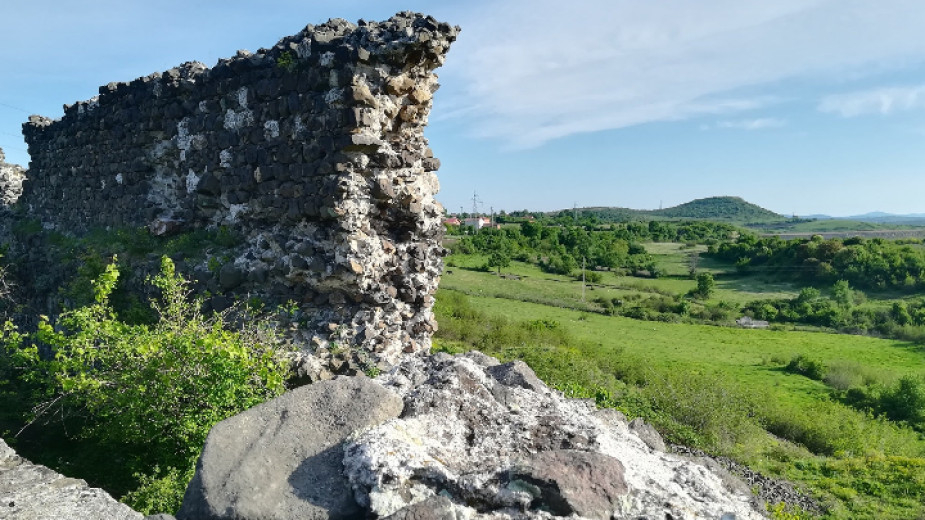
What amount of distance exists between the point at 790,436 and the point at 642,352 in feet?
50.7

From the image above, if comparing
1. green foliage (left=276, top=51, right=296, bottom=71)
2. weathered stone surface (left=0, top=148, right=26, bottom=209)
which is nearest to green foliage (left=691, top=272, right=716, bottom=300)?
weathered stone surface (left=0, top=148, right=26, bottom=209)

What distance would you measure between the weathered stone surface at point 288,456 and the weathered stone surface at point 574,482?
1.00 meters

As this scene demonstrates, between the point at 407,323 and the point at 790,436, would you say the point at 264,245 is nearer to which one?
the point at 407,323

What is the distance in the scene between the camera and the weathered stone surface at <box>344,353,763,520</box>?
124 inches

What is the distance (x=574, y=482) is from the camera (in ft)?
10.4

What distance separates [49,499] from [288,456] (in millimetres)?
1330

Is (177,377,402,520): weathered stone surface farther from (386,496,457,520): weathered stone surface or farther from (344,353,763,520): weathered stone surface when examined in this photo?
(386,496,457,520): weathered stone surface

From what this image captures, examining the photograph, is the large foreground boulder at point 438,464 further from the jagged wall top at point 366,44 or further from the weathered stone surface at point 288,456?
the jagged wall top at point 366,44

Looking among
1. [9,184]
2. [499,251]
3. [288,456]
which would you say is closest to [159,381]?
[288,456]

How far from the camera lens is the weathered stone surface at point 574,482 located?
3.08 meters

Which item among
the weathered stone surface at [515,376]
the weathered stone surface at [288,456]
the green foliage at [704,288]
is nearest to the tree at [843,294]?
the green foliage at [704,288]

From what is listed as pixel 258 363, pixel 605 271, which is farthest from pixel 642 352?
pixel 605 271

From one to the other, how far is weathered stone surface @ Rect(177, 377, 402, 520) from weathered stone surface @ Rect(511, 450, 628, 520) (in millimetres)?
1005

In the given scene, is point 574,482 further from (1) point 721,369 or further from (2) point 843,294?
(2) point 843,294
